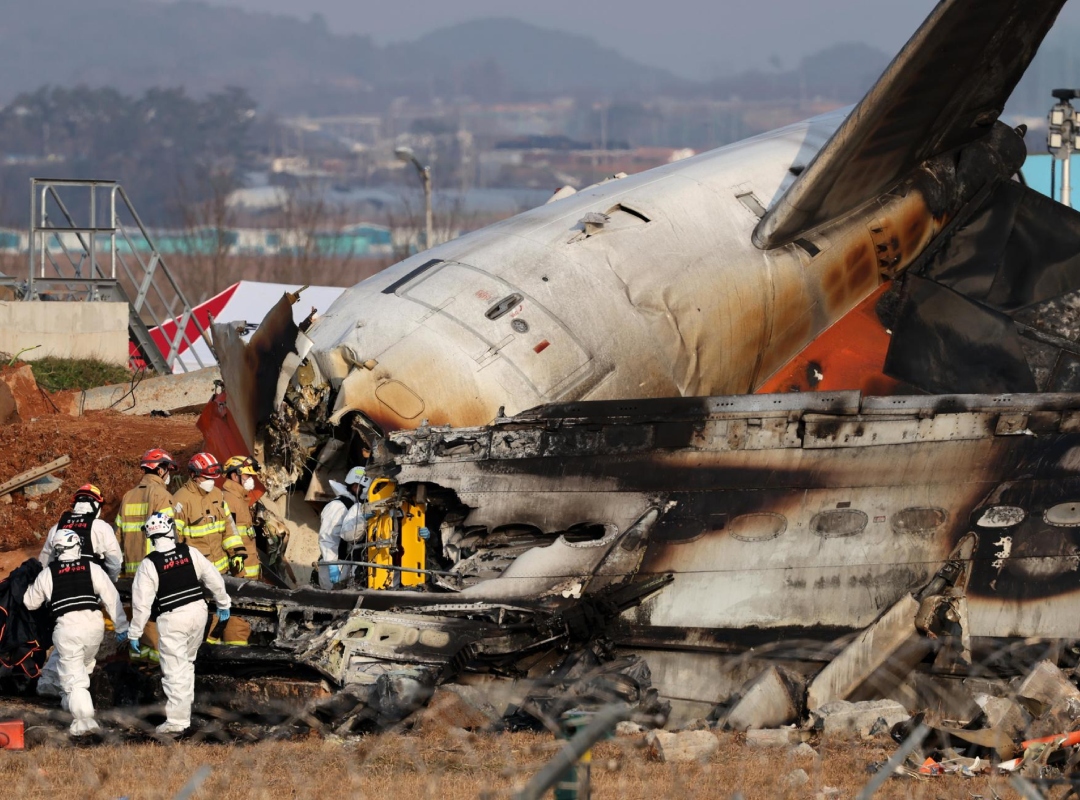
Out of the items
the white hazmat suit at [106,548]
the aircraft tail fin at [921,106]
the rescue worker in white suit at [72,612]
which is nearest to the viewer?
the rescue worker in white suit at [72,612]

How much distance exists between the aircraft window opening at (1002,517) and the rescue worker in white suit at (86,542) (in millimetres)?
7788

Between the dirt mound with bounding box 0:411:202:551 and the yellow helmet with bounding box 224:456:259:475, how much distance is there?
4.90 meters

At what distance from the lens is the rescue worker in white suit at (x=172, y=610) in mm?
11227

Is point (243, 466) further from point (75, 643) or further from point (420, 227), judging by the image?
point (420, 227)

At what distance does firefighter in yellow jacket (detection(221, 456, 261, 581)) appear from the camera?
13492 millimetres

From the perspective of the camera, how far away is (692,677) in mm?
11891

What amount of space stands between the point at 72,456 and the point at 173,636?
9.87m

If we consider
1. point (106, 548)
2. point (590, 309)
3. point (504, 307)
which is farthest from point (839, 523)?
point (106, 548)

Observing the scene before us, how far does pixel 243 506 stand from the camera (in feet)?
46.1

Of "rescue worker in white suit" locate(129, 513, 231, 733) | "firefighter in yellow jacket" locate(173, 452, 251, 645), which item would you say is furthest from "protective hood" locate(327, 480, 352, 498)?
"rescue worker in white suit" locate(129, 513, 231, 733)

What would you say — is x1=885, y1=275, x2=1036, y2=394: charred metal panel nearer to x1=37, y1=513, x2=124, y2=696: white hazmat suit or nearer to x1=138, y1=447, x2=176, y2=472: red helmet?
x1=138, y1=447, x2=176, y2=472: red helmet

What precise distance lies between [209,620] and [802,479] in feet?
17.7

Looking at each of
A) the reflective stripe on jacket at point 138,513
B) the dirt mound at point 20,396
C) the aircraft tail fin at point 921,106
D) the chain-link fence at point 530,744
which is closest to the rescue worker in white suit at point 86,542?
the chain-link fence at point 530,744

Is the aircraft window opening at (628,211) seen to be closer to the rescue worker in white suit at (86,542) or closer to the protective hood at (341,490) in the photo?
the protective hood at (341,490)
